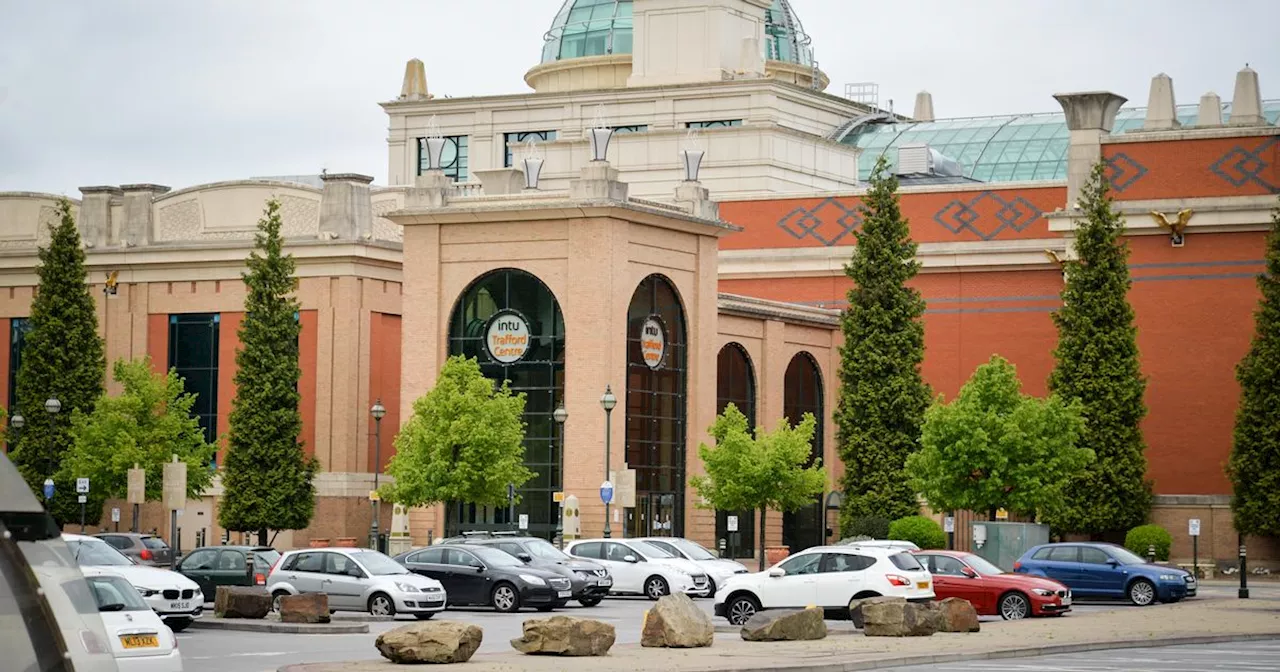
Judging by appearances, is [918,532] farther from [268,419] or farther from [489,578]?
[268,419]

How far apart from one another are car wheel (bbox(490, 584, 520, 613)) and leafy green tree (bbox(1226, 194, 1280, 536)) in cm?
2537

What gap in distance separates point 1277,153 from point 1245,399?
33.0 feet

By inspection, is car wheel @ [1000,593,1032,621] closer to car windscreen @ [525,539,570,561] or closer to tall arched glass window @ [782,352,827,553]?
car windscreen @ [525,539,570,561]

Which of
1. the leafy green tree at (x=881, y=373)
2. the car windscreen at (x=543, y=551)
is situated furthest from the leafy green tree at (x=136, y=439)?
the car windscreen at (x=543, y=551)

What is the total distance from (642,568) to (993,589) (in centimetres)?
952

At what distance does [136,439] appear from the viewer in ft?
207

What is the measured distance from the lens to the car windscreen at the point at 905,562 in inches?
1287

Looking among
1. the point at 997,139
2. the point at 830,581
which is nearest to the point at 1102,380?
the point at 830,581

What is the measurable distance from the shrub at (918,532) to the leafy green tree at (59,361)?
91.7ft

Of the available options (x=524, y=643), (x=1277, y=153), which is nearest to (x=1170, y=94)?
(x=1277, y=153)

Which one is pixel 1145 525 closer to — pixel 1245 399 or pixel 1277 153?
pixel 1245 399

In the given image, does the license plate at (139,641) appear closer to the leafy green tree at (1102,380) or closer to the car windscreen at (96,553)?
the car windscreen at (96,553)

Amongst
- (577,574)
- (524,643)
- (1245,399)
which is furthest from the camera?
(1245,399)

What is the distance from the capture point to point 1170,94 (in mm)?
70688
